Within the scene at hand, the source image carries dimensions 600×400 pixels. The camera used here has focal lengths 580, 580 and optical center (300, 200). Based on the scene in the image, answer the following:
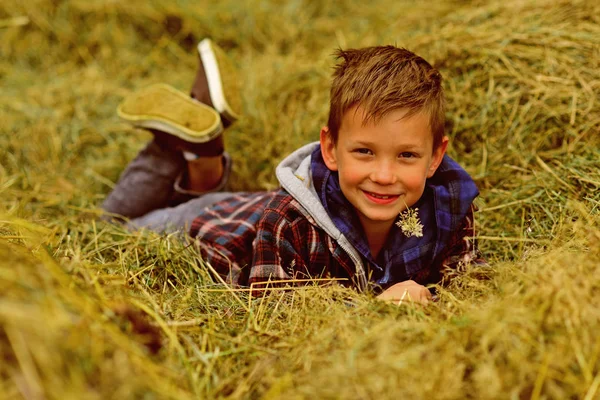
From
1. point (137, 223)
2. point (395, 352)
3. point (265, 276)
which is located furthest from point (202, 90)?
point (395, 352)

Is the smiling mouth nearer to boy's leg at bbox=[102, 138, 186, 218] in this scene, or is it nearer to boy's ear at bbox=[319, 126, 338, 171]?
boy's ear at bbox=[319, 126, 338, 171]

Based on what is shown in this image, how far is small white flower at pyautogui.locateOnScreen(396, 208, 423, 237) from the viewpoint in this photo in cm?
232

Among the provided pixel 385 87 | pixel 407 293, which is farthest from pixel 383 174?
pixel 407 293

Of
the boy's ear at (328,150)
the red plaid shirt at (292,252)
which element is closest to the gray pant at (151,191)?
the red plaid shirt at (292,252)

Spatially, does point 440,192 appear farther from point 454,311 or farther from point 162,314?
point 162,314

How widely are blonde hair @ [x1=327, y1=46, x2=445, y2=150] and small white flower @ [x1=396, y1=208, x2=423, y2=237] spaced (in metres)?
0.31

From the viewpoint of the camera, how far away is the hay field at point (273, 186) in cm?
145

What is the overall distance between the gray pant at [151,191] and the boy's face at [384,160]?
107cm

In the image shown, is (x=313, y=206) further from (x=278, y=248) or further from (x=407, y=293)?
(x=407, y=293)

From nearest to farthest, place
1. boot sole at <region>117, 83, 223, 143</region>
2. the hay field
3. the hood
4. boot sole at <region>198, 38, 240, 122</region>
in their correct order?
the hay field → the hood → boot sole at <region>117, 83, 223, 143</region> → boot sole at <region>198, 38, 240, 122</region>

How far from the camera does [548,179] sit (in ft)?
9.09

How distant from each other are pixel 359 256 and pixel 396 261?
16 centimetres

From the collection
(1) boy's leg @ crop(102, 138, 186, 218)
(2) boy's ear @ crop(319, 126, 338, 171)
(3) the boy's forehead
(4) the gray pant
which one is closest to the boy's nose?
(3) the boy's forehead

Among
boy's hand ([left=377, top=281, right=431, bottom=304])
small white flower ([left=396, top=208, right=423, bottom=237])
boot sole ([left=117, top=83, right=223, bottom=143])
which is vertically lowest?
boy's hand ([left=377, top=281, right=431, bottom=304])
